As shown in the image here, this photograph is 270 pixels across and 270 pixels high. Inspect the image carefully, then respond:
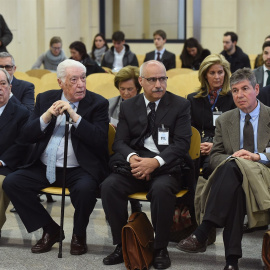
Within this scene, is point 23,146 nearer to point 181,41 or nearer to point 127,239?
point 127,239

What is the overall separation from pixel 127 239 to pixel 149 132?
0.77 m

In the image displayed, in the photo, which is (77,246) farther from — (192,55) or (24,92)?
(192,55)

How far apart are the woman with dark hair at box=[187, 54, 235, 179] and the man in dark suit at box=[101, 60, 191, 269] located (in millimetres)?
637

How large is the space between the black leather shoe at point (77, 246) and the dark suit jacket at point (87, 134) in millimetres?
420

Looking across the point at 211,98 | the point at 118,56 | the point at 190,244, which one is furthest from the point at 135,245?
the point at 118,56

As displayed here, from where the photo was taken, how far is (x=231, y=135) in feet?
13.2

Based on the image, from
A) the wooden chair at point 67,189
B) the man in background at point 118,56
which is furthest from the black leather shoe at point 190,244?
the man in background at point 118,56

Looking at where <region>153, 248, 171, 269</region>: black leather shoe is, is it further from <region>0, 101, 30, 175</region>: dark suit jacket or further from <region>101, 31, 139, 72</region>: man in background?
<region>101, 31, 139, 72</region>: man in background

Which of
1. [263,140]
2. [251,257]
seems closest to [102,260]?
[251,257]

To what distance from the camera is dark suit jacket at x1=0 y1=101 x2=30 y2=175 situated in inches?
174

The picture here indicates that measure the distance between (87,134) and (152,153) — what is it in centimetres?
46

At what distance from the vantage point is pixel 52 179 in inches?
165

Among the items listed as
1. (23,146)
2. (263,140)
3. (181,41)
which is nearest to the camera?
(263,140)

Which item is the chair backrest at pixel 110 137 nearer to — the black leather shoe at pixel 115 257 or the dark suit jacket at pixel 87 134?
the dark suit jacket at pixel 87 134
